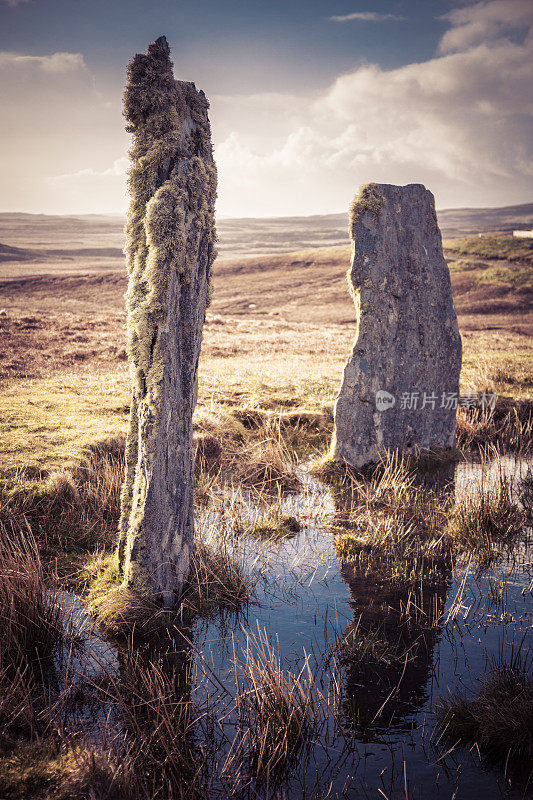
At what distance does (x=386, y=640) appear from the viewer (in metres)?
5.10

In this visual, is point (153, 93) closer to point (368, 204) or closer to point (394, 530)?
point (368, 204)

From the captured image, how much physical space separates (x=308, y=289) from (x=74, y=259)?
53.1 meters

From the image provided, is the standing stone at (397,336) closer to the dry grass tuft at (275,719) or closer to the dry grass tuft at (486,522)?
the dry grass tuft at (486,522)

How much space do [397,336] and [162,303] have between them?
592 centimetres

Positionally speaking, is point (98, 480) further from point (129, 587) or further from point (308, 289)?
point (308, 289)

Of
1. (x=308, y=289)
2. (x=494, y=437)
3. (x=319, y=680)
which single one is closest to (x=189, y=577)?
(x=319, y=680)

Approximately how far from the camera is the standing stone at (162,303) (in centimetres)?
504

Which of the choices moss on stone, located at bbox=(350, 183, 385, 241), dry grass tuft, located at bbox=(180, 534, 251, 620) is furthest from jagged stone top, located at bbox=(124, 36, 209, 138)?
moss on stone, located at bbox=(350, 183, 385, 241)

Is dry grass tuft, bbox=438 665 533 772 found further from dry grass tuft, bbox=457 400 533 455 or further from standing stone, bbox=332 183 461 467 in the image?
Result: dry grass tuft, bbox=457 400 533 455

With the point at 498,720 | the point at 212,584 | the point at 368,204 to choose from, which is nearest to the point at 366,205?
the point at 368,204

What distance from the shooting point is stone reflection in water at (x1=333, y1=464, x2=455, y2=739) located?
4242 millimetres

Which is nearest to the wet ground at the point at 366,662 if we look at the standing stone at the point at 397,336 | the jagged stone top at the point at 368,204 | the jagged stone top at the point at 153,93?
→ the standing stone at the point at 397,336

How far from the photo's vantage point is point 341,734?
399cm

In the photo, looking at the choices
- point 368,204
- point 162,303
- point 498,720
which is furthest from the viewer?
point 368,204
